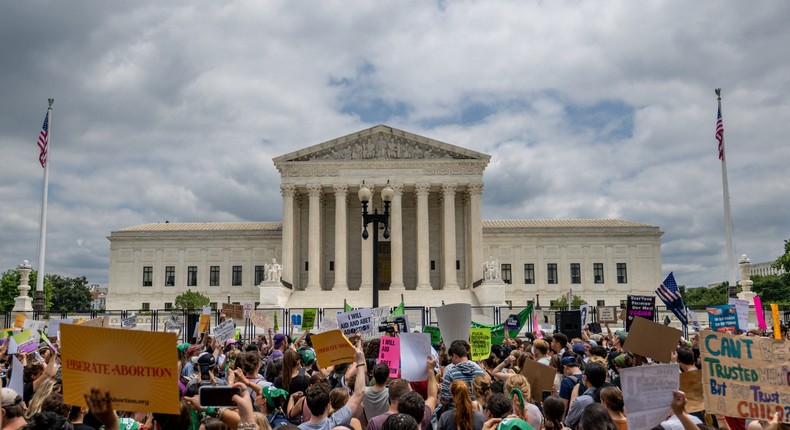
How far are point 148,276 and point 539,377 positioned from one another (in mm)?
63748

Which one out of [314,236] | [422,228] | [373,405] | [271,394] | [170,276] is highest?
[422,228]

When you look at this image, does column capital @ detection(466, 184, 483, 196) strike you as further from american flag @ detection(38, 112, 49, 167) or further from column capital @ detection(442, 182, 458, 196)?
american flag @ detection(38, 112, 49, 167)

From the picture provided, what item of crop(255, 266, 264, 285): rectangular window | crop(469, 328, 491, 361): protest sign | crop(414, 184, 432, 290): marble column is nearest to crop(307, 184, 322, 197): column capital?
crop(414, 184, 432, 290): marble column

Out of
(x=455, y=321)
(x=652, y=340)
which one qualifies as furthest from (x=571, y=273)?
(x=652, y=340)

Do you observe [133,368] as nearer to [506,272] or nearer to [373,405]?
[373,405]

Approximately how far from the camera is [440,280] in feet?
202

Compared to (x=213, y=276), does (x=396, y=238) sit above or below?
above

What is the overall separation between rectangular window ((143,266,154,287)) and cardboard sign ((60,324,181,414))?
6433cm

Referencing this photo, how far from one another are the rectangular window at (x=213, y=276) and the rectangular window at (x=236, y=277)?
160 cm

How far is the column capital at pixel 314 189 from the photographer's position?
57.6 meters

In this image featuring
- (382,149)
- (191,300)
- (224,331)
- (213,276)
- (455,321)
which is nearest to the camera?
(455,321)

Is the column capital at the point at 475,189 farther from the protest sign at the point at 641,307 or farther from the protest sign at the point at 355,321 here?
the protest sign at the point at 355,321

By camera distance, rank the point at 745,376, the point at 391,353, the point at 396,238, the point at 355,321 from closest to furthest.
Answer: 1. the point at 745,376
2. the point at 391,353
3. the point at 355,321
4. the point at 396,238

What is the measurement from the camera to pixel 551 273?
66.1 meters
